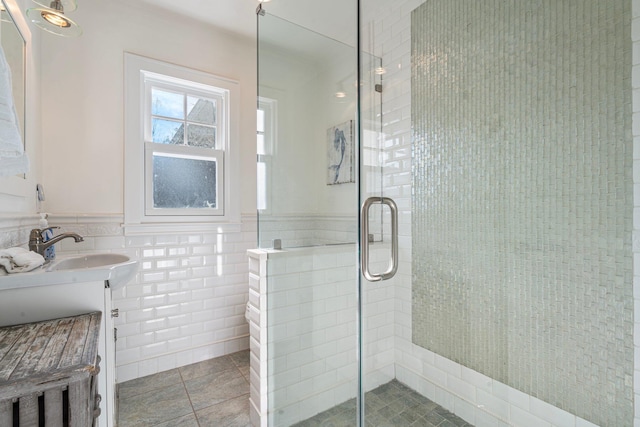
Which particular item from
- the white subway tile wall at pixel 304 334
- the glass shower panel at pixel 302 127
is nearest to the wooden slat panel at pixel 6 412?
the white subway tile wall at pixel 304 334

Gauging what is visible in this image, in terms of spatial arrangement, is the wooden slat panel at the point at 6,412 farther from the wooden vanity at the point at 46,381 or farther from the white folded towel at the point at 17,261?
the white folded towel at the point at 17,261

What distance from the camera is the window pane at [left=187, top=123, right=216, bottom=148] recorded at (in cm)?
242

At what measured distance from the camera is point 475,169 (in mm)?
1568

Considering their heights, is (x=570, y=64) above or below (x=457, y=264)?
above

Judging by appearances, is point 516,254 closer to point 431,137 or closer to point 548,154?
point 548,154

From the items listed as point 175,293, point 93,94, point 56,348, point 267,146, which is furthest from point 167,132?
point 56,348

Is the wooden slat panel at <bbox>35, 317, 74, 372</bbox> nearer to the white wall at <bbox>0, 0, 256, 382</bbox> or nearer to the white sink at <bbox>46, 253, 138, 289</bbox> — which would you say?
the white sink at <bbox>46, 253, 138, 289</bbox>

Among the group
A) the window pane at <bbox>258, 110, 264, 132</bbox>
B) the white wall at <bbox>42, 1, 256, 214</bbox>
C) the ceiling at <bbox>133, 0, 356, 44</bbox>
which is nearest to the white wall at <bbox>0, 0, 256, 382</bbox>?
the white wall at <bbox>42, 1, 256, 214</bbox>

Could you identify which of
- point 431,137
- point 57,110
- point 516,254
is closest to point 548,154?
point 516,254

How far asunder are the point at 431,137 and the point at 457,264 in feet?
2.53

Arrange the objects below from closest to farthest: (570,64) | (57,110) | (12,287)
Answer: (12,287) < (570,64) < (57,110)

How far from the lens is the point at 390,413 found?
164 cm

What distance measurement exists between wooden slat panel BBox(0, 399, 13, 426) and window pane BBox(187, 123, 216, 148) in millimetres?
2118

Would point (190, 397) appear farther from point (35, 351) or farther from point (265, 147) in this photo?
point (265, 147)
